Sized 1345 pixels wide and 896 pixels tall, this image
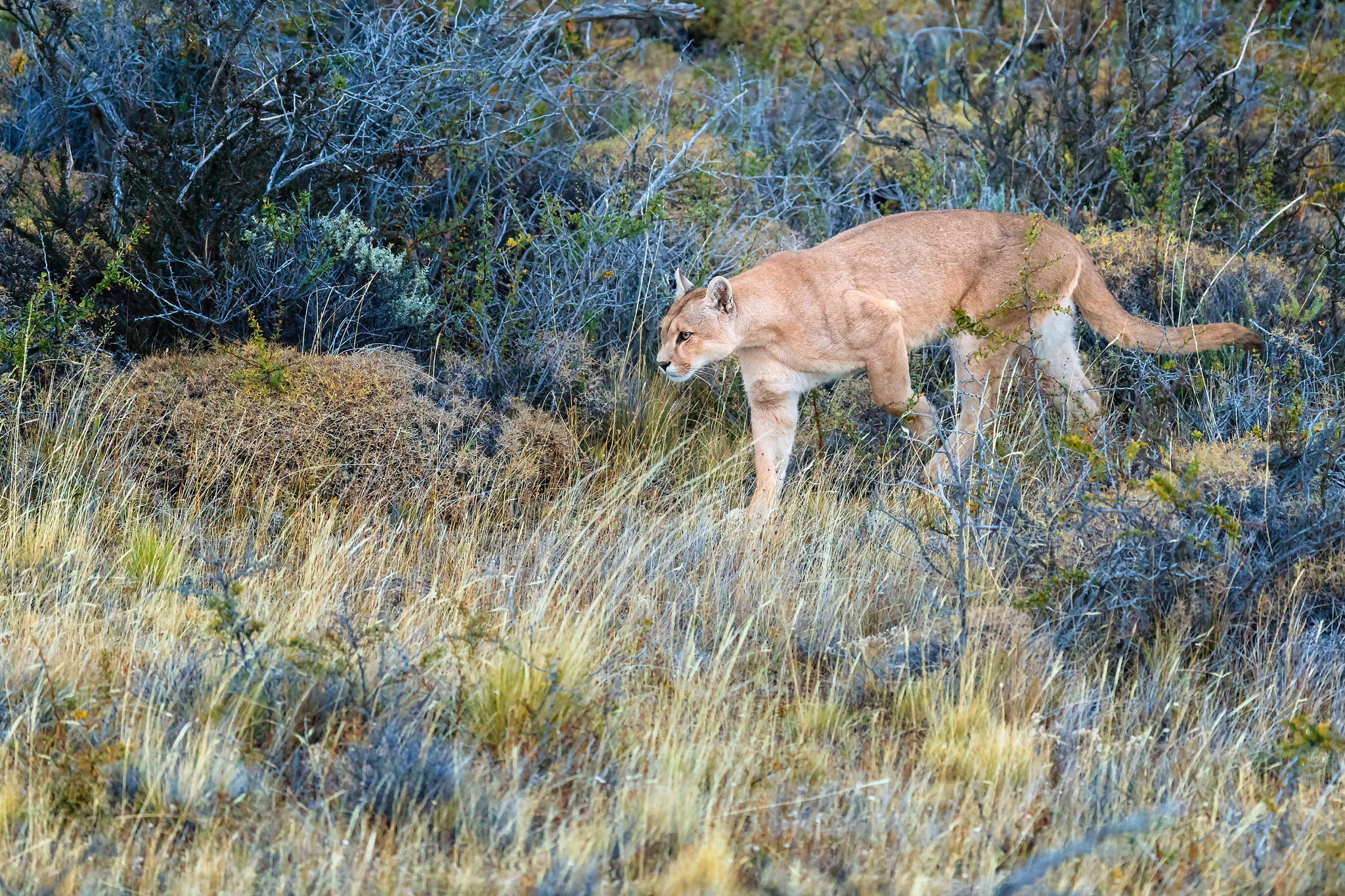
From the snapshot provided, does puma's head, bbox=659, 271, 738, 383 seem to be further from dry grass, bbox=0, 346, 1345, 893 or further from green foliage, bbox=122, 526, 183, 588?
green foliage, bbox=122, 526, 183, 588

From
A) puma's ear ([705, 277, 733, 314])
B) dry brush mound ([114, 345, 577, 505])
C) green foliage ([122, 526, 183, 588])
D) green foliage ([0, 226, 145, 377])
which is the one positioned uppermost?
puma's ear ([705, 277, 733, 314])

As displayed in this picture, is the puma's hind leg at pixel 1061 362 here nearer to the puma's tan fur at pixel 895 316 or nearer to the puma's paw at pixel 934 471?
the puma's tan fur at pixel 895 316

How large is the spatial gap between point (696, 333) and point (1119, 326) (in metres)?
2.17

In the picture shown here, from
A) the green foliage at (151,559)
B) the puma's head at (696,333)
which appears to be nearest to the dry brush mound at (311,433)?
the green foliage at (151,559)

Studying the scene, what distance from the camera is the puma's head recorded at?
5605 mm

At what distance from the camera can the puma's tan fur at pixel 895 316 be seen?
5.66 metres

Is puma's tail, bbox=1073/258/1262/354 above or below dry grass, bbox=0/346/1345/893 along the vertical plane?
above

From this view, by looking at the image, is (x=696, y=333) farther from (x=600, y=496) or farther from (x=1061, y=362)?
(x=1061, y=362)

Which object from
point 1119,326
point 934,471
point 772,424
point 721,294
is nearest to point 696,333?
point 721,294

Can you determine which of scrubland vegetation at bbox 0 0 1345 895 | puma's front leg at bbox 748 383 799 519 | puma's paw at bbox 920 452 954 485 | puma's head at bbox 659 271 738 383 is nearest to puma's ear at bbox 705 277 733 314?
puma's head at bbox 659 271 738 383

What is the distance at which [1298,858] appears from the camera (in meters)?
2.84

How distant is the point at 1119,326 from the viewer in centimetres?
578

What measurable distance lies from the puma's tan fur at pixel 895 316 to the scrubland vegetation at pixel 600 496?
0.26 meters

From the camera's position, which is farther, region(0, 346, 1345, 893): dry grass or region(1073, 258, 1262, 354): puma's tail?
region(1073, 258, 1262, 354): puma's tail
